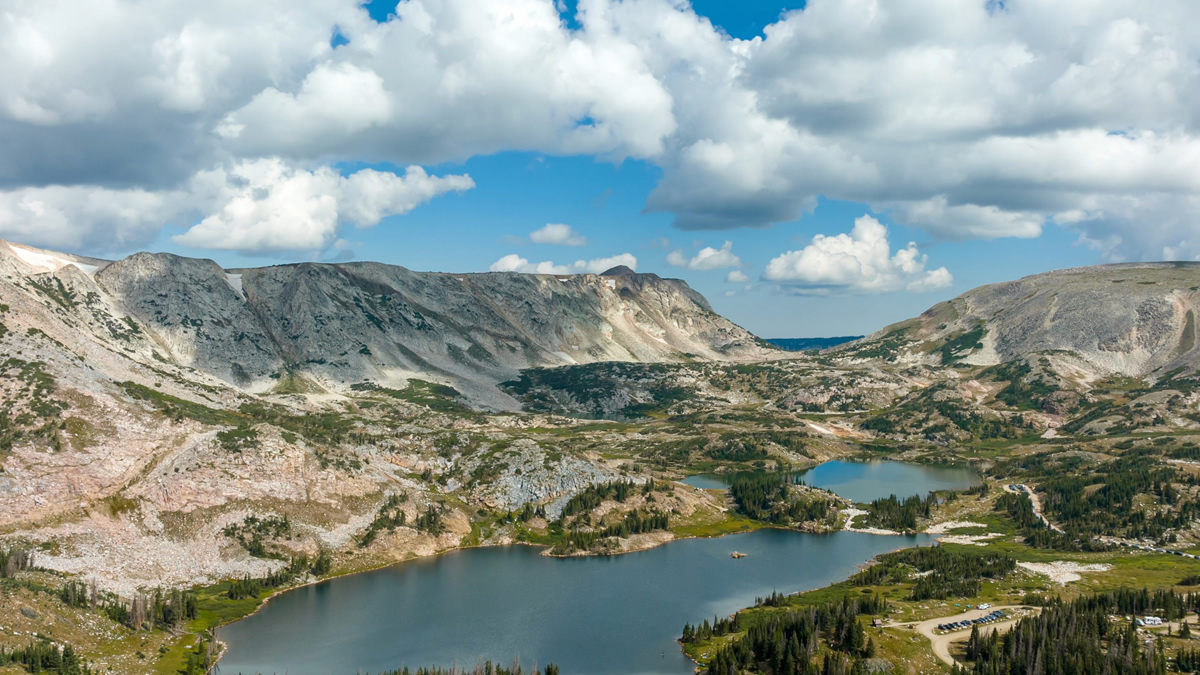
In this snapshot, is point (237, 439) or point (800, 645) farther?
point (237, 439)

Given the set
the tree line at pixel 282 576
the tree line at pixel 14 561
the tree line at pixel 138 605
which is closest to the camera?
the tree line at pixel 138 605

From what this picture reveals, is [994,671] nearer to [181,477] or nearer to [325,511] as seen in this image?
[325,511]

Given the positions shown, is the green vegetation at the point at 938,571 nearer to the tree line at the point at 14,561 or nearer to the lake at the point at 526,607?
the lake at the point at 526,607

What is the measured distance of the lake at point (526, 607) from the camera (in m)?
85.0

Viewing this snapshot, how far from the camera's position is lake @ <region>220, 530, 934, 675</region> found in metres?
85.0

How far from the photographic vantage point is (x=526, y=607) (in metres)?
101

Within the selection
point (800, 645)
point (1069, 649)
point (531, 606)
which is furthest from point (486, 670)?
point (1069, 649)

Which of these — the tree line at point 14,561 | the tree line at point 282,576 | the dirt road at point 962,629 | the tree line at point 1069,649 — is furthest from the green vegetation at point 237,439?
the tree line at point 1069,649

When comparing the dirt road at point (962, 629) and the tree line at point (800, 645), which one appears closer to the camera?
the tree line at point (800, 645)

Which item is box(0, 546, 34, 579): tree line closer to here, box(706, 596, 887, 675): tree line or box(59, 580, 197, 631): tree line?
box(59, 580, 197, 631): tree line

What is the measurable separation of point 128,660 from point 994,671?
8321cm

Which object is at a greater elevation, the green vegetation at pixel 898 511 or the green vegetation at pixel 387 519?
the green vegetation at pixel 387 519

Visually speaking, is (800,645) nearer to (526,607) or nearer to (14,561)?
(526,607)

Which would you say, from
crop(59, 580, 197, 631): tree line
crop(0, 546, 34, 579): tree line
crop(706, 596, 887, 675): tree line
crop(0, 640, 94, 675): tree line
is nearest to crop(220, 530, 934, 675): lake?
crop(706, 596, 887, 675): tree line
